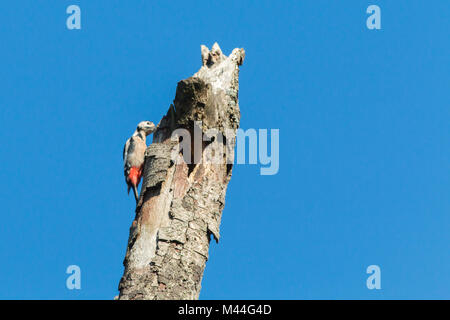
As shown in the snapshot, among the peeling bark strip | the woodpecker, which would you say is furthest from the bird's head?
the peeling bark strip

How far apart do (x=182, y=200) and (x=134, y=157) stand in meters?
2.61

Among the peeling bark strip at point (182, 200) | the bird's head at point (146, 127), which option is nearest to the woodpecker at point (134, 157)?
the bird's head at point (146, 127)

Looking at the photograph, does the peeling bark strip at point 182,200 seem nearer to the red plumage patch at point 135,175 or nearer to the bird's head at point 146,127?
the red plumage patch at point 135,175

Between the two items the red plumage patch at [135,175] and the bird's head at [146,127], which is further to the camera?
the bird's head at [146,127]

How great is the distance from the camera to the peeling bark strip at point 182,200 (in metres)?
4.15

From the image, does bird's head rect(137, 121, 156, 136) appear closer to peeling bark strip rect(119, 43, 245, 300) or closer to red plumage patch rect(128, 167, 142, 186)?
red plumage patch rect(128, 167, 142, 186)

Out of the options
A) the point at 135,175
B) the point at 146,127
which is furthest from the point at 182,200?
the point at 146,127

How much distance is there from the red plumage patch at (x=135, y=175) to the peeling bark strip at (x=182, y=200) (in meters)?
1.74

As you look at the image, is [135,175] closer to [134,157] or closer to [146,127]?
[134,157]
